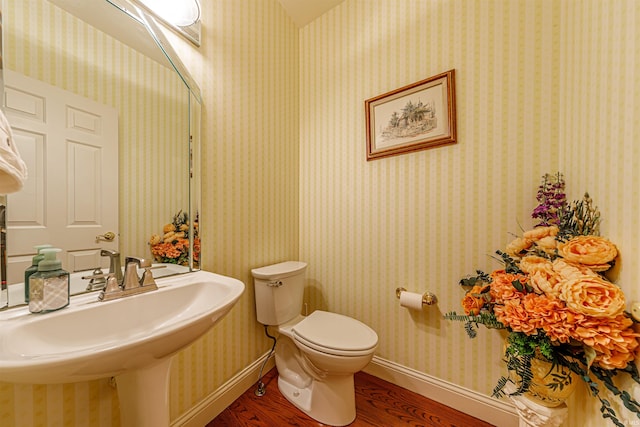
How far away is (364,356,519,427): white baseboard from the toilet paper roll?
41 centimetres

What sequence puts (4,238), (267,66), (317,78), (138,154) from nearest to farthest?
1. (4,238)
2. (138,154)
3. (267,66)
4. (317,78)

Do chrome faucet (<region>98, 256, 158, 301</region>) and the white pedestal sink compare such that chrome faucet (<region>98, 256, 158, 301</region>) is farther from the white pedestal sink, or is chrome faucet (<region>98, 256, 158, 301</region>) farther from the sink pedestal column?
the sink pedestal column

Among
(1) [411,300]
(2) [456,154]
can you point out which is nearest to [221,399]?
(1) [411,300]

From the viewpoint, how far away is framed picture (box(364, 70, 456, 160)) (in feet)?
4.02

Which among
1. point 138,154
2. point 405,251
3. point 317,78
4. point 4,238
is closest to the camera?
point 4,238

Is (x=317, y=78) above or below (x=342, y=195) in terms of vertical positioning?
above

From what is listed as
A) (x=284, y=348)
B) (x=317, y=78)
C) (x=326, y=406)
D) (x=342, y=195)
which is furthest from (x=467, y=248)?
(x=317, y=78)

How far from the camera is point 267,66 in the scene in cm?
152

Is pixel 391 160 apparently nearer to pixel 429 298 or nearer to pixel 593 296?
pixel 429 298

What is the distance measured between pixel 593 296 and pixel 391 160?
1024 millimetres

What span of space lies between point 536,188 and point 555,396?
31.3 inches

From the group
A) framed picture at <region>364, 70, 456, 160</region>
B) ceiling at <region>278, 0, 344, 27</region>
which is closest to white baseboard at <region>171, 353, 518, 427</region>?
framed picture at <region>364, 70, 456, 160</region>

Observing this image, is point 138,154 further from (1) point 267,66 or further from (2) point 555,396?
(2) point 555,396

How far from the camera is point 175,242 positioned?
1.06m
